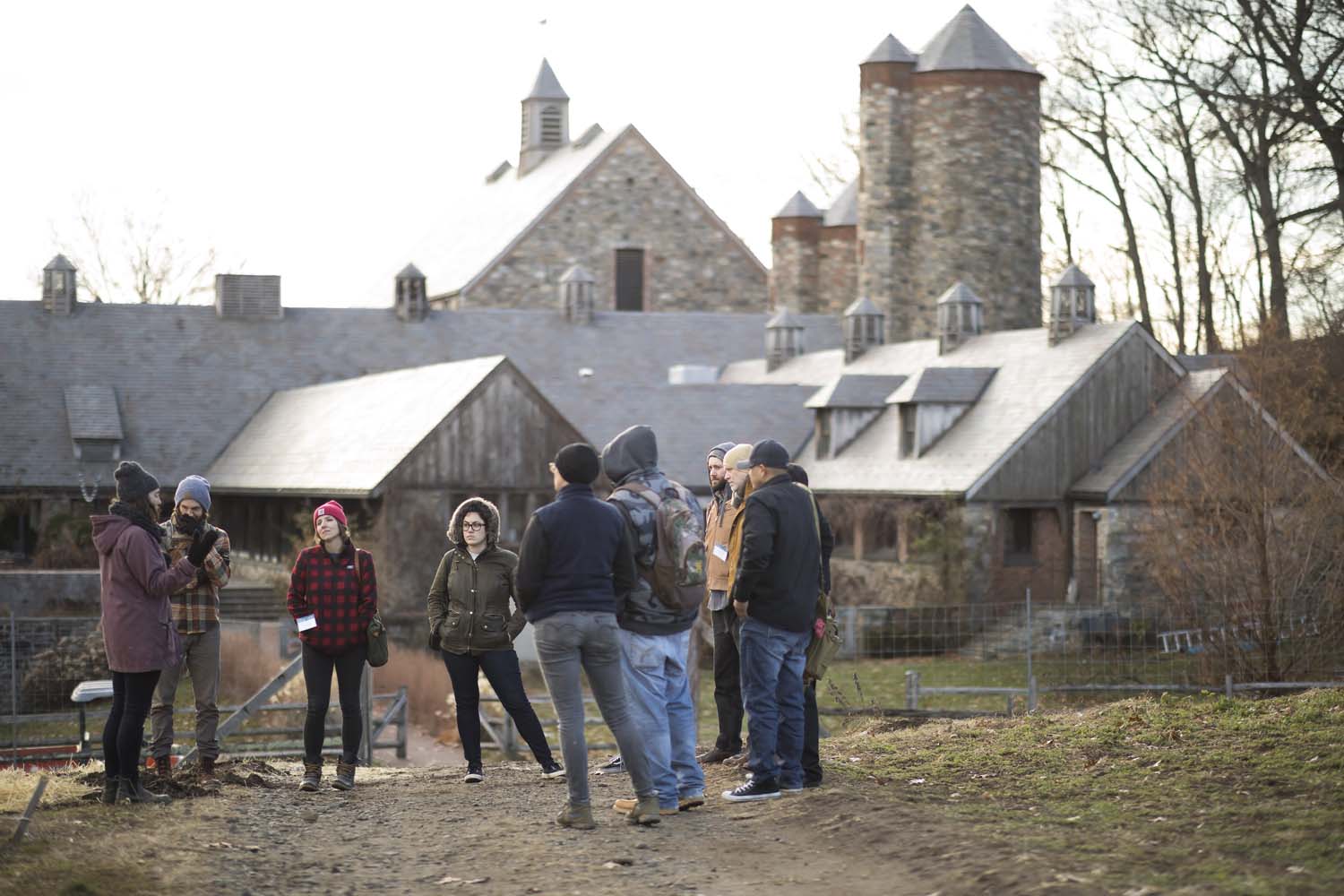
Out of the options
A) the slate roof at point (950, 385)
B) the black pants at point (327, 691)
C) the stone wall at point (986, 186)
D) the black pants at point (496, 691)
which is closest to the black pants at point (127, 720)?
the black pants at point (327, 691)

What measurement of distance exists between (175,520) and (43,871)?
305 centimetres

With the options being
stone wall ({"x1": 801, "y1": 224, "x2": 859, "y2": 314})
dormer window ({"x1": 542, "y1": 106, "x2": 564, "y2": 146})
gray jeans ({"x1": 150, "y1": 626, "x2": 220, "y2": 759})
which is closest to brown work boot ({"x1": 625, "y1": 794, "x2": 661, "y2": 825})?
gray jeans ({"x1": 150, "y1": 626, "x2": 220, "y2": 759})

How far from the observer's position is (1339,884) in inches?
291

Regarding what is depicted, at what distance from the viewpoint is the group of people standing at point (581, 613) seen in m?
9.40

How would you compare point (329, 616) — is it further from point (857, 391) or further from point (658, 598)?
point (857, 391)

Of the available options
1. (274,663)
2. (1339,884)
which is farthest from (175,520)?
(274,663)

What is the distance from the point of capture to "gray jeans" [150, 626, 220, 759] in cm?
1109

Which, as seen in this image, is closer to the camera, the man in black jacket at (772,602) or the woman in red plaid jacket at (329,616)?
the man in black jacket at (772,602)

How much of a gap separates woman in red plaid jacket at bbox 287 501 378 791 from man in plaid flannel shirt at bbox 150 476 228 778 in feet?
1.52

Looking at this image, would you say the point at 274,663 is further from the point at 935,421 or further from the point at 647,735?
the point at 935,421

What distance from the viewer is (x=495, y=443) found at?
3234cm

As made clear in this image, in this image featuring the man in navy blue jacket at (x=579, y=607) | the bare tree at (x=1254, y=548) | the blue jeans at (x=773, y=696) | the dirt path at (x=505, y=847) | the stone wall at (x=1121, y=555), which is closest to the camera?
the dirt path at (x=505, y=847)

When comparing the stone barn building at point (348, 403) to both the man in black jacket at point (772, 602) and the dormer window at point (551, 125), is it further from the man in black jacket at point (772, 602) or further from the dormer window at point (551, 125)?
the man in black jacket at point (772, 602)

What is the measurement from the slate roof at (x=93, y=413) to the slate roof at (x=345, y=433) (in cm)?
229
